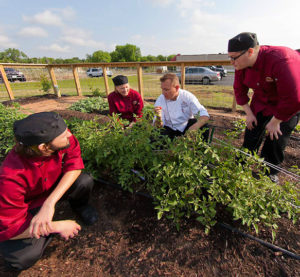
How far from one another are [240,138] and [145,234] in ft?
9.10

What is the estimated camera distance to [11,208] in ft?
3.85

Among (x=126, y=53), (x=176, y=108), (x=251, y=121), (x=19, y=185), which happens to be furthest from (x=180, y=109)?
(x=126, y=53)

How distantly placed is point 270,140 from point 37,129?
2.30m

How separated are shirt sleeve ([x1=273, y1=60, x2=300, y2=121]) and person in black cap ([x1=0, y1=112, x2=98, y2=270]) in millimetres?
1856

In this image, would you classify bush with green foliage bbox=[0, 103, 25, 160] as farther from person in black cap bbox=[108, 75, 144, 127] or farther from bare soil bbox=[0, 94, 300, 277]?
bare soil bbox=[0, 94, 300, 277]

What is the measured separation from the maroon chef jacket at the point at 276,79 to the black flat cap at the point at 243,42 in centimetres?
15

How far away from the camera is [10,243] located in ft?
4.36

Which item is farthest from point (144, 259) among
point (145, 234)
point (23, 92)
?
point (23, 92)

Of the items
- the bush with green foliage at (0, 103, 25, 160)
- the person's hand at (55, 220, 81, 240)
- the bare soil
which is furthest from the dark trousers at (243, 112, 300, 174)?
the bush with green foliage at (0, 103, 25, 160)

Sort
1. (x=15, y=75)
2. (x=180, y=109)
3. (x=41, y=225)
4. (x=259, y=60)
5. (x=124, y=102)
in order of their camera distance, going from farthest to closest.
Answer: (x=15, y=75)
(x=124, y=102)
(x=180, y=109)
(x=259, y=60)
(x=41, y=225)

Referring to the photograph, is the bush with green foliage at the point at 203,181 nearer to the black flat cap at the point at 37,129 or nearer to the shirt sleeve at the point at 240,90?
the black flat cap at the point at 37,129

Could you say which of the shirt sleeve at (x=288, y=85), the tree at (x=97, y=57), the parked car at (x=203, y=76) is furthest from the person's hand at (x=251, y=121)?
the tree at (x=97, y=57)

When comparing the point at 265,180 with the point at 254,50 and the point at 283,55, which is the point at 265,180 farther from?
the point at 254,50

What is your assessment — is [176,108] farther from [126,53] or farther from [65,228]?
[126,53]
